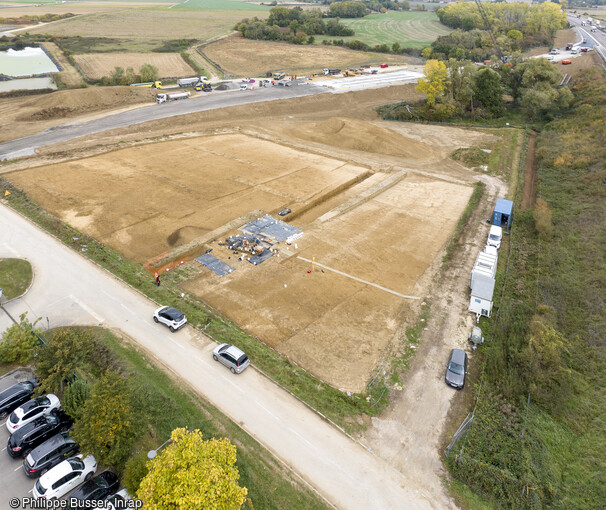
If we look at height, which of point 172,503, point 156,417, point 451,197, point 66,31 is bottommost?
point 451,197

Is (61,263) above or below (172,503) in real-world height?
below

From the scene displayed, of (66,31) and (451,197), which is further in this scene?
(66,31)

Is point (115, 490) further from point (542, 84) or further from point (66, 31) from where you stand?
point (66, 31)

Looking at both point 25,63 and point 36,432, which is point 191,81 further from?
point 36,432

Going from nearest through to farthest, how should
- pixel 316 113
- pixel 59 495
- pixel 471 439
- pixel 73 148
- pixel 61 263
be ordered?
pixel 59 495 < pixel 471 439 < pixel 61 263 < pixel 73 148 < pixel 316 113

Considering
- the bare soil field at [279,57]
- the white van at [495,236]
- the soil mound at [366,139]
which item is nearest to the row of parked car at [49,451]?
the white van at [495,236]

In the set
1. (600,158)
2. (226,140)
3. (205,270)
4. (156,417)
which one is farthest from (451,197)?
(156,417)

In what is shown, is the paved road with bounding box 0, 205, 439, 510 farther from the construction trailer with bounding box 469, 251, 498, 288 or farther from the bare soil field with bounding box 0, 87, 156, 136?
the bare soil field with bounding box 0, 87, 156, 136
